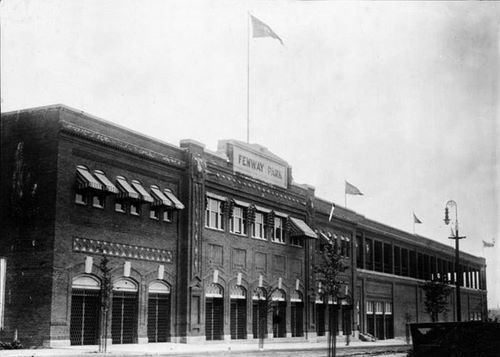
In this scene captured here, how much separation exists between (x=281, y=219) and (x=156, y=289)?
13230mm

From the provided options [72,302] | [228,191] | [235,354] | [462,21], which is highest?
[462,21]

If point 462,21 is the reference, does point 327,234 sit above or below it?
below

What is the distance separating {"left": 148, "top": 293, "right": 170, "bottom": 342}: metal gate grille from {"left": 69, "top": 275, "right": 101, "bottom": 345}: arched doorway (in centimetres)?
375

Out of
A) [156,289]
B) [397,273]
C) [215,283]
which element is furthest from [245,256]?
[397,273]

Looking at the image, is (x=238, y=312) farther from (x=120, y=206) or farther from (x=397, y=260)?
(x=397, y=260)

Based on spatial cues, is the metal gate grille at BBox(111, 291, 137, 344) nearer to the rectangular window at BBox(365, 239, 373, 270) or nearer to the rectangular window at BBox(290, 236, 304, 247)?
the rectangular window at BBox(290, 236, 304, 247)

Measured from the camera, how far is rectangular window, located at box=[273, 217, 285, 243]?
4369 centimetres

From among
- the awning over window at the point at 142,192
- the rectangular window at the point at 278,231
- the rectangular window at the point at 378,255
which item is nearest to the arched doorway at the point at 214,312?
the awning over window at the point at 142,192

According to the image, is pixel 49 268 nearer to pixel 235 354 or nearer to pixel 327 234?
pixel 235 354

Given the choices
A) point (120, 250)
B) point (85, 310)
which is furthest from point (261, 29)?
point (85, 310)

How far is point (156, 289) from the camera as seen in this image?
1303 inches

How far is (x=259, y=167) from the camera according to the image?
4169 cm

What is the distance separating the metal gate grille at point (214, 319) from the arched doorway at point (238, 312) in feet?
4.05

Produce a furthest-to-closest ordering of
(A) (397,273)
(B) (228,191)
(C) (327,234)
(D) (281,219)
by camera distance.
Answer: (A) (397,273) → (C) (327,234) → (D) (281,219) → (B) (228,191)
